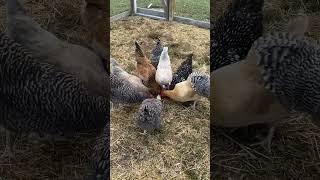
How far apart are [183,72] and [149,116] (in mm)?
386

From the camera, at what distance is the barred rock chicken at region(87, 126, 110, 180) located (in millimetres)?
1260

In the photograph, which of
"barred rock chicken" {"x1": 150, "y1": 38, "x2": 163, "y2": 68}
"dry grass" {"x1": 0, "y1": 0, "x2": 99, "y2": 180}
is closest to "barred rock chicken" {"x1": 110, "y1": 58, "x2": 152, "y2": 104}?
"barred rock chicken" {"x1": 150, "y1": 38, "x2": 163, "y2": 68}

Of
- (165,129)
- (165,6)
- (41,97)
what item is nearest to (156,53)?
(165,6)

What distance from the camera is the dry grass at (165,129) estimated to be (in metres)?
1.43

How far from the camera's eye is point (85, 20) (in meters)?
1.77

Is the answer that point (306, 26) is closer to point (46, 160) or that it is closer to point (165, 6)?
point (165, 6)

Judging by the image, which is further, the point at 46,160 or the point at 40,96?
the point at 46,160

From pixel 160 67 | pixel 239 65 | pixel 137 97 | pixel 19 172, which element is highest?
pixel 239 65

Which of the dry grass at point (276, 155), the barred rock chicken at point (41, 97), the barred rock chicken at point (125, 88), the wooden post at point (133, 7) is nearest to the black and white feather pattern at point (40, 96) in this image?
the barred rock chicken at point (41, 97)

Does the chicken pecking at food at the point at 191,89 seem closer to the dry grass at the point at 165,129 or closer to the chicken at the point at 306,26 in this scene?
the dry grass at the point at 165,129

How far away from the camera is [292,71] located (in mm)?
1384

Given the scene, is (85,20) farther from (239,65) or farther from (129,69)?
(239,65)

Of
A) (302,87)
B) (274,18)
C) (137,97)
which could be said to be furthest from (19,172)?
(274,18)

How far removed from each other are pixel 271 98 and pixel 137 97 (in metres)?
0.61
